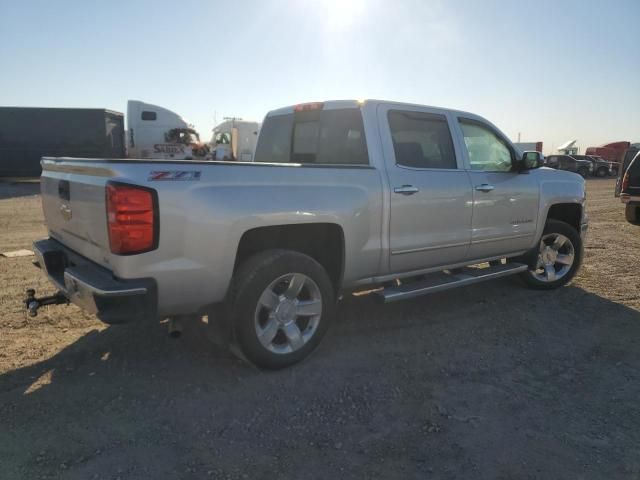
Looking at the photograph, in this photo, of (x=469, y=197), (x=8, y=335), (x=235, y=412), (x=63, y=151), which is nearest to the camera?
(x=235, y=412)

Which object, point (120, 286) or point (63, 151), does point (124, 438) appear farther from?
point (63, 151)

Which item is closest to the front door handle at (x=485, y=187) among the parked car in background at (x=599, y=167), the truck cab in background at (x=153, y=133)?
the truck cab in background at (x=153, y=133)

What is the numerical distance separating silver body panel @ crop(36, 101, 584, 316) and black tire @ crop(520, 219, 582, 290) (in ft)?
1.36

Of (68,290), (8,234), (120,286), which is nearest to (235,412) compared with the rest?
(120,286)

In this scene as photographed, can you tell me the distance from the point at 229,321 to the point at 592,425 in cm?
232

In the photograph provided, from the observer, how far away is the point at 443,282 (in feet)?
14.2

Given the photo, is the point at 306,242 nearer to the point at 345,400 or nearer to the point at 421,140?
the point at 345,400

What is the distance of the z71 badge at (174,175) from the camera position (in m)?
2.74

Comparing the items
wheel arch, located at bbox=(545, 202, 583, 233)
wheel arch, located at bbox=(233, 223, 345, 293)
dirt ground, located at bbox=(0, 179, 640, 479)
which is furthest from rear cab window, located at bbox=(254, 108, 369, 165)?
wheel arch, located at bbox=(545, 202, 583, 233)

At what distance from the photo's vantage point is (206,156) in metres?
25.8

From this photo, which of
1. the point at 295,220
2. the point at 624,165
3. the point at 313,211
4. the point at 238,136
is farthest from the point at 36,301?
the point at 238,136

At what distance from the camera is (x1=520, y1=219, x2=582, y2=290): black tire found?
5441 mm

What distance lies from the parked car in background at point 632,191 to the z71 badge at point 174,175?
8860 millimetres

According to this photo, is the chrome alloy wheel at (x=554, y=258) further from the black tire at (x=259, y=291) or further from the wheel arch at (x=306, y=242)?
the black tire at (x=259, y=291)
